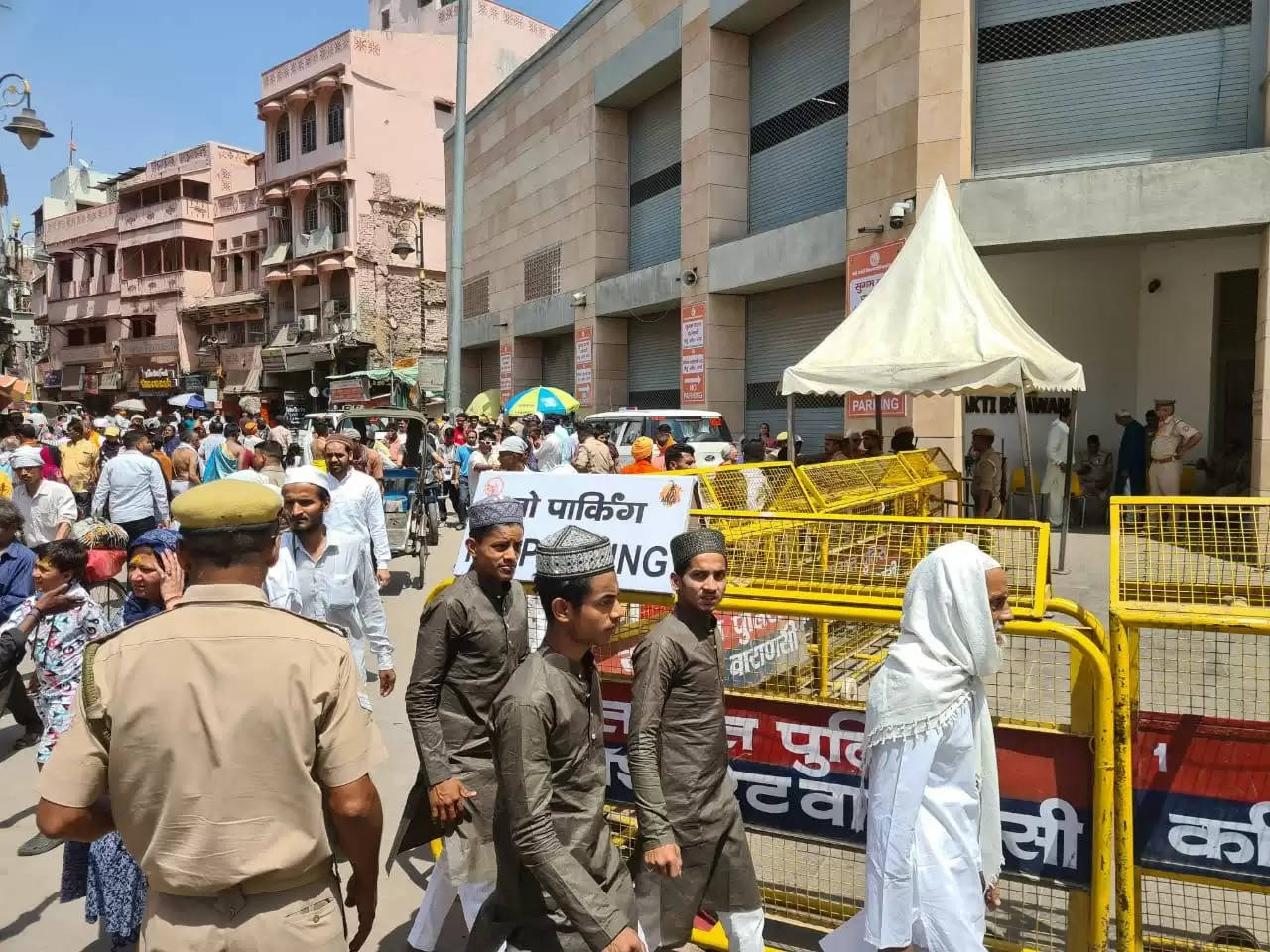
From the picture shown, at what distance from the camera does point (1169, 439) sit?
1138 cm

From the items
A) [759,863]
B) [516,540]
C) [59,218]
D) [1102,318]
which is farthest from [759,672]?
[59,218]

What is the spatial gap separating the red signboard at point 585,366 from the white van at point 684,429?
26.2ft

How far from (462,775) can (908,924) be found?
1.58 metres

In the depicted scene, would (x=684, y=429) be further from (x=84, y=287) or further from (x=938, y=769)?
(x=84, y=287)

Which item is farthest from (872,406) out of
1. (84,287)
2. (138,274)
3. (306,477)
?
(84,287)

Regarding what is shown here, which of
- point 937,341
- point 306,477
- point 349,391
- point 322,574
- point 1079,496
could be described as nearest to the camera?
point 306,477

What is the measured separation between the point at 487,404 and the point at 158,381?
25.1 meters

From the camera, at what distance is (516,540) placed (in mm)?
3289

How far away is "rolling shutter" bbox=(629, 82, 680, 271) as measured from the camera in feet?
66.8

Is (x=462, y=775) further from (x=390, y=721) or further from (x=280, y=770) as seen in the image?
(x=390, y=721)

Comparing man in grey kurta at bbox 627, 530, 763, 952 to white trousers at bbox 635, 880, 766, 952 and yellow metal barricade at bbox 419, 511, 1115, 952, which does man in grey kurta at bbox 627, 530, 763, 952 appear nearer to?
white trousers at bbox 635, 880, 766, 952

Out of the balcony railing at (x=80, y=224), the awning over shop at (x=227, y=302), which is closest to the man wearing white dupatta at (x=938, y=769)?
the awning over shop at (x=227, y=302)

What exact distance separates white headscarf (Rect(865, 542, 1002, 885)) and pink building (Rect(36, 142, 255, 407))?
153 feet

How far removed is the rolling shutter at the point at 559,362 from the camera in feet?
83.0
